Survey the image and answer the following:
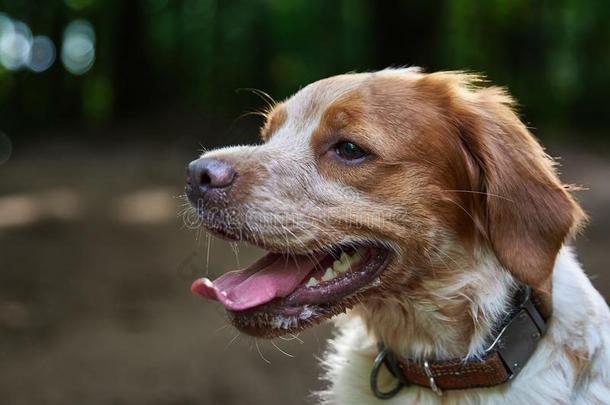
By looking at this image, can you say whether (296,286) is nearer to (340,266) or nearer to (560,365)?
(340,266)

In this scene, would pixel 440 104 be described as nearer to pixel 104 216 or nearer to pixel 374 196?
pixel 374 196

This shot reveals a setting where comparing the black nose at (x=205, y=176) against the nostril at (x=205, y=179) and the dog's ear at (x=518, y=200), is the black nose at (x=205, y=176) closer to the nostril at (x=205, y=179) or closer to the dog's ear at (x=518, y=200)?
the nostril at (x=205, y=179)

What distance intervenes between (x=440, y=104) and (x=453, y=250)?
0.56 m

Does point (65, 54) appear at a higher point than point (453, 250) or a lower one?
lower

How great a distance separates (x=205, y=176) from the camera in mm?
3086

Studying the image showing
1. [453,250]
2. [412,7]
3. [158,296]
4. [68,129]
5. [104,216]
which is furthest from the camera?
[68,129]

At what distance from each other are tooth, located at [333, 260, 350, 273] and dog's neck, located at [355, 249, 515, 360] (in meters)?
0.17

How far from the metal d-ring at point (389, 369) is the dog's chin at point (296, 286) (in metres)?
0.31

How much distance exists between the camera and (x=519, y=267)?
302cm

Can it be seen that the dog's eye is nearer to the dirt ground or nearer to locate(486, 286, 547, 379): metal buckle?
locate(486, 286, 547, 379): metal buckle

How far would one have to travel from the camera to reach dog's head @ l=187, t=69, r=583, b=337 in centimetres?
308

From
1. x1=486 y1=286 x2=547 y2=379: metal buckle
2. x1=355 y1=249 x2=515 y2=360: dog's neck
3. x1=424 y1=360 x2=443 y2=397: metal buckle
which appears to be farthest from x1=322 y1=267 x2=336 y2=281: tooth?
x1=486 y1=286 x2=547 y2=379: metal buckle

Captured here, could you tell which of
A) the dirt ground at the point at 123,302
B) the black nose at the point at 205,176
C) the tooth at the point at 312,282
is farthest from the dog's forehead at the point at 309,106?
the dirt ground at the point at 123,302

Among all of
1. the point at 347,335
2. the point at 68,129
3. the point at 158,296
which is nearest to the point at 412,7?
the point at 68,129
